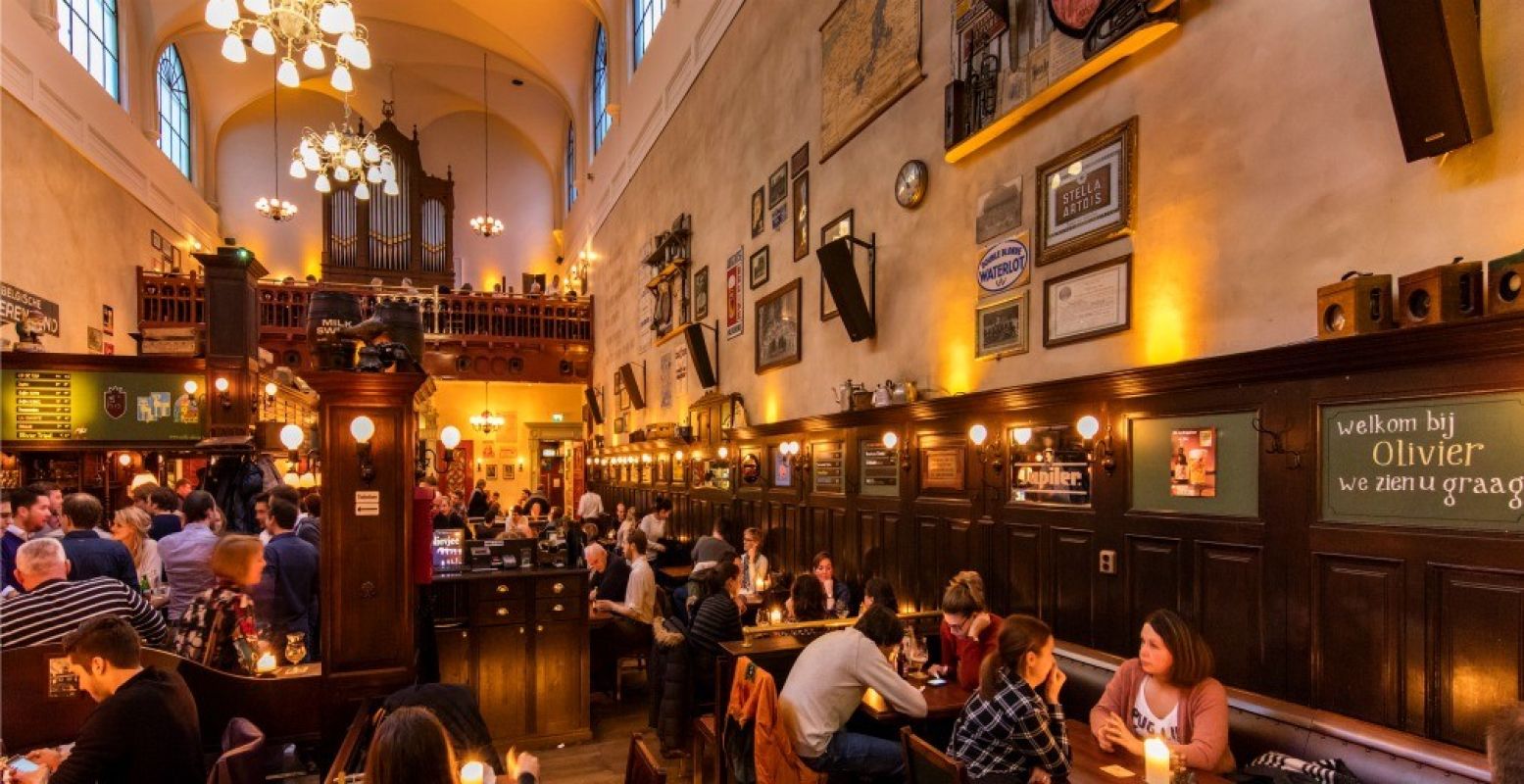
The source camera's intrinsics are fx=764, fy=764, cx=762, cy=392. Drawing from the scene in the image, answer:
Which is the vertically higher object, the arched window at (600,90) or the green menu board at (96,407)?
the arched window at (600,90)

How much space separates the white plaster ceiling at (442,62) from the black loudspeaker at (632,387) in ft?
24.7

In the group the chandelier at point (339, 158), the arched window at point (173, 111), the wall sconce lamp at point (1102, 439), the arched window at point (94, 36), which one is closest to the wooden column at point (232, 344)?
the chandelier at point (339, 158)

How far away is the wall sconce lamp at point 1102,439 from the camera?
413 centimetres

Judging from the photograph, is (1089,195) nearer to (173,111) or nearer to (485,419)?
(485,419)

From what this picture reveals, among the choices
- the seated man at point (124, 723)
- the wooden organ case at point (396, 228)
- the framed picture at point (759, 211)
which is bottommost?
the seated man at point (124, 723)

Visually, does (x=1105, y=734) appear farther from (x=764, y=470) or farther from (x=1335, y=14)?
(x=764, y=470)

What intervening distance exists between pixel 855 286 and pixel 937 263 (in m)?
0.96

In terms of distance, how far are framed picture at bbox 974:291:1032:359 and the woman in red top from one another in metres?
1.55

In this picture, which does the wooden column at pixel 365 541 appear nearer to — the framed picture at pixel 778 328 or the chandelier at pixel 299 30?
the chandelier at pixel 299 30

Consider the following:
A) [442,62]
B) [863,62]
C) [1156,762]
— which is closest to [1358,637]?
[1156,762]

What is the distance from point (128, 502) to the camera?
9.64 metres

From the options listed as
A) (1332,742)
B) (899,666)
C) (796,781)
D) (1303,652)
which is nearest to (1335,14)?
(1303,652)

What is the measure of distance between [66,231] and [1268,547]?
45.5 ft

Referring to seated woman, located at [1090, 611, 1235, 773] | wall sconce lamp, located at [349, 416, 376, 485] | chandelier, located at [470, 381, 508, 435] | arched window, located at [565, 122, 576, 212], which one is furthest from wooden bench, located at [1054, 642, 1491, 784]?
arched window, located at [565, 122, 576, 212]
